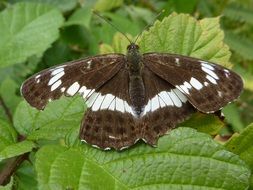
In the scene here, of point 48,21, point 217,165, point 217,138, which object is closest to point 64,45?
point 48,21

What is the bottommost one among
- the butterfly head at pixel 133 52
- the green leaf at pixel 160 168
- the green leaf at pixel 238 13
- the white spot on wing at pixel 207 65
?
the green leaf at pixel 160 168

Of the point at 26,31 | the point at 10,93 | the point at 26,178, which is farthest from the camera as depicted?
the point at 10,93

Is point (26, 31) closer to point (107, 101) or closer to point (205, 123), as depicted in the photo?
point (107, 101)

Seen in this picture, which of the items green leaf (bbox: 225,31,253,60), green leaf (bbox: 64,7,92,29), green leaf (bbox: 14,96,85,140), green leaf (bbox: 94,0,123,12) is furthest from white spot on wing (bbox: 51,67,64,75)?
green leaf (bbox: 225,31,253,60)

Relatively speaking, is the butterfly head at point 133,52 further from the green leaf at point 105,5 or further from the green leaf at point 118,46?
the green leaf at point 105,5

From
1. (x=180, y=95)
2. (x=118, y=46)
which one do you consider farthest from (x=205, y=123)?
(x=118, y=46)

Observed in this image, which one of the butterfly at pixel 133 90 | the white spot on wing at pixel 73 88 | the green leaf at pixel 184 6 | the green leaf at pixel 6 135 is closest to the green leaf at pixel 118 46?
the butterfly at pixel 133 90

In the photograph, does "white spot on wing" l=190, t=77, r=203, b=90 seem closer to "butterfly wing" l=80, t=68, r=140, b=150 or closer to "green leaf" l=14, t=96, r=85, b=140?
"butterfly wing" l=80, t=68, r=140, b=150

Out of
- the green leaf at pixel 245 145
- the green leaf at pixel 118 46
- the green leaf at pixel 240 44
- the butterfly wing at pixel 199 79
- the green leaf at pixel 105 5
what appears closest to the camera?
the green leaf at pixel 245 145

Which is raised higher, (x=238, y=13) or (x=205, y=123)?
(x=238, y=13)
